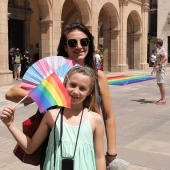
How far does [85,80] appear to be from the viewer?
2051 millimetres

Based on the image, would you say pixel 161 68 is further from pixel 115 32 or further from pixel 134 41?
pixel 134 41

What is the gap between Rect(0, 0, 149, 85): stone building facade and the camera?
16328 mm

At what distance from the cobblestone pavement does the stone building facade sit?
21.8ft

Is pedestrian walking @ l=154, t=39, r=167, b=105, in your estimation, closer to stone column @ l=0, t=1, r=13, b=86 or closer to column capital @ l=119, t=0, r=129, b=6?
stone column @ l=0, t=1, r=13, b=86

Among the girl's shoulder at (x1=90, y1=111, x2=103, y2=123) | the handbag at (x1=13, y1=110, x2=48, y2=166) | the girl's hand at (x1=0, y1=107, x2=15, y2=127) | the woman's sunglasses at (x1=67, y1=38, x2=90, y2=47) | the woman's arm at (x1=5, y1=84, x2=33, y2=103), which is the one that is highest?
the woman's sunglasses at (x1=67, y1=38, x2=90, y2=47)

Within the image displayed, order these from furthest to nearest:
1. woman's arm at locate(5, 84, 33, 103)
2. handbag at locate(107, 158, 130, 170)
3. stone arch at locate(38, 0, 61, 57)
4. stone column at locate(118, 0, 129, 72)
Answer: stone column at locate(118, 0, 129, 72) < stone arch at locate(38, 0, 61, 57) < handbag at locate(107, 158, 130, 170) < woman's arm at locate(5, 84, 33, 103)

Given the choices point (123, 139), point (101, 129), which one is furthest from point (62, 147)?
point (123, 139)

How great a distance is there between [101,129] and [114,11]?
2064 cm

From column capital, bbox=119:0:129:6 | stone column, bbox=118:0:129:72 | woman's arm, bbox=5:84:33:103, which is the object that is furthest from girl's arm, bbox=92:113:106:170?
column capital, bbox=119:0:129:6

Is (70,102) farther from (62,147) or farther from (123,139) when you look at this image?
(123,139)

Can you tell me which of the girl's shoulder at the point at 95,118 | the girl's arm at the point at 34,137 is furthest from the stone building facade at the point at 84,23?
the girl's shoulder at the point at 95,118

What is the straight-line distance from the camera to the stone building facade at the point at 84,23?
16328mm

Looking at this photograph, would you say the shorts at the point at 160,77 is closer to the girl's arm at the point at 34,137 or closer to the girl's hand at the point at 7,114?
the girl's arm at the point at 34,137

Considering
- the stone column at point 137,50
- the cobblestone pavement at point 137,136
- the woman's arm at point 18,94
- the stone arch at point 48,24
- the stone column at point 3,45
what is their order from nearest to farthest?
the woman's arm at point 18,94 → the cobblestone pavement at point 137,136 → the stone column at point 3,45 → the stone arch at point 48,24 → the stone column at point 137,50
